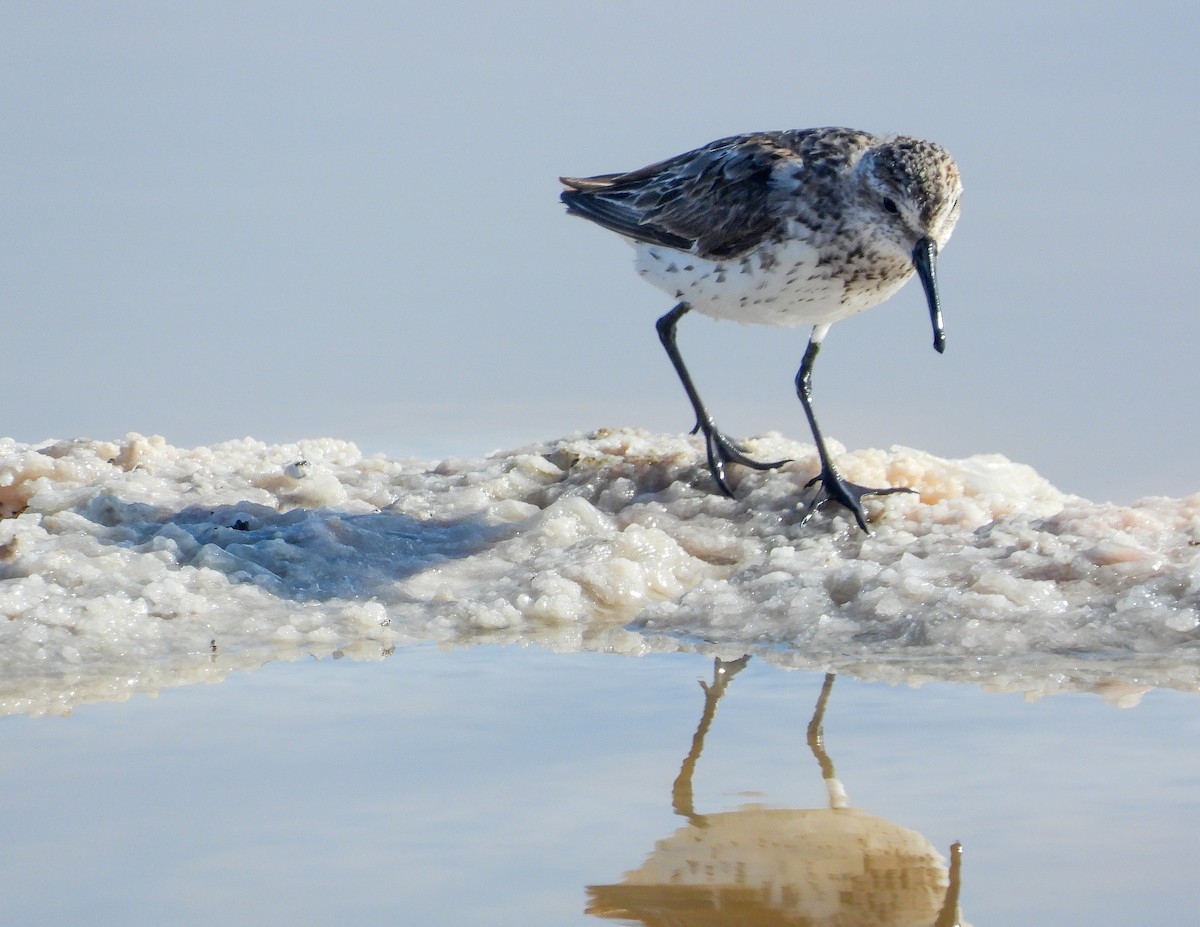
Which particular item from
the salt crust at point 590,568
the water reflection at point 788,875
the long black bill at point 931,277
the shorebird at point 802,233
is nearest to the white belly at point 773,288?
the shorebird at point 802,233

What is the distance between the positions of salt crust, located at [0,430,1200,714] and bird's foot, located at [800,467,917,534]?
0.20 ft

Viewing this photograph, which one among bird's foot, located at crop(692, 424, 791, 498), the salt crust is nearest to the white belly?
bird's foot, located at crop(692, 424, 791, 498)

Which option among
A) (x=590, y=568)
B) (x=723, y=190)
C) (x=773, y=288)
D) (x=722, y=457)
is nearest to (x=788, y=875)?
(x=590, y=568)

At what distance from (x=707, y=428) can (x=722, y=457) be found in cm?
21

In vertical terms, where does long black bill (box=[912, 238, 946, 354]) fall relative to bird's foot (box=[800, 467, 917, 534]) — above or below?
above

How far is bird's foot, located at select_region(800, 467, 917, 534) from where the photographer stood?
6.41 metres

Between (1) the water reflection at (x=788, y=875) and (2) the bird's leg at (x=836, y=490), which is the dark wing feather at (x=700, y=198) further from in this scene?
(1) the water reflection at (x=788, y=875)

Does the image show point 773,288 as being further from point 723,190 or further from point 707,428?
point 707,428

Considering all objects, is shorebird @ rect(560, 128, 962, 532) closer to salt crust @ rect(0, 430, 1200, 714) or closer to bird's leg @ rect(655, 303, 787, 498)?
bird's leg @ rect(655, 303, 787, 498)

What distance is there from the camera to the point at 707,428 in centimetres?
718

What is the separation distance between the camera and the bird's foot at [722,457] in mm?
6781

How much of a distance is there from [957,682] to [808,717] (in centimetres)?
68

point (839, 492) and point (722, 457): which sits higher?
point (722, 457)

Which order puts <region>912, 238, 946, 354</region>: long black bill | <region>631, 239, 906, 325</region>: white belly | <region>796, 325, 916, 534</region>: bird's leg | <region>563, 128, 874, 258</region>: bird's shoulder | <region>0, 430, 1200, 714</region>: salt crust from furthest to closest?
1. <region>563, 128, 874, 258</region>: bird's shoulder
2. <region>631, 239, 906, 325</region>: white belly
3. <region>796, 325, 916, 534</region>: bird's leg
4. <region>912, 238, 946, 354</region>: long black bill
5. <region>0, 430, 1200, 714</region>: salt crust
